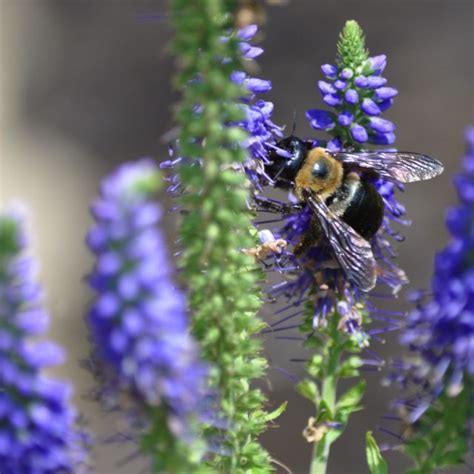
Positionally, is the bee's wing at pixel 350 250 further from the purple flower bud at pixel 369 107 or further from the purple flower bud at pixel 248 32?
the purple flower bud at pixel 248 32

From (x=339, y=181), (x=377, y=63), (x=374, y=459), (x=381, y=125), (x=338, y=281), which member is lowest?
(x=374, y=459)

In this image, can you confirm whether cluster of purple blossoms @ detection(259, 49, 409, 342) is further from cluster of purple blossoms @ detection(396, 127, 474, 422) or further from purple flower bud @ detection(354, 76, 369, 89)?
cluster of purple blossoms @ detection(396, 127, 474, 422)

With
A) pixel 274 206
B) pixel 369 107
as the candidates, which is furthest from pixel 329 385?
pixel 369 107

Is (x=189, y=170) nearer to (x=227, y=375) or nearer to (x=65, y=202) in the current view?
(x=227, y=375)

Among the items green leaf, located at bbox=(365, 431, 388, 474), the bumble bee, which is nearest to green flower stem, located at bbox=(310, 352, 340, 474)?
green leaf, located at bbox=(365, 431, 388, 474)

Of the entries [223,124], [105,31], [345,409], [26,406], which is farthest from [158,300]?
[105,31]

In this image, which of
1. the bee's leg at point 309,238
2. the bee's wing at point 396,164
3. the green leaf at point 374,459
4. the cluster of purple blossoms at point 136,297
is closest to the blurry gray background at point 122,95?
the bee's wing at point 396,164

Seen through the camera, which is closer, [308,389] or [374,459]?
[374,459]

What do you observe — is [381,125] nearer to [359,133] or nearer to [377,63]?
[359,133]
